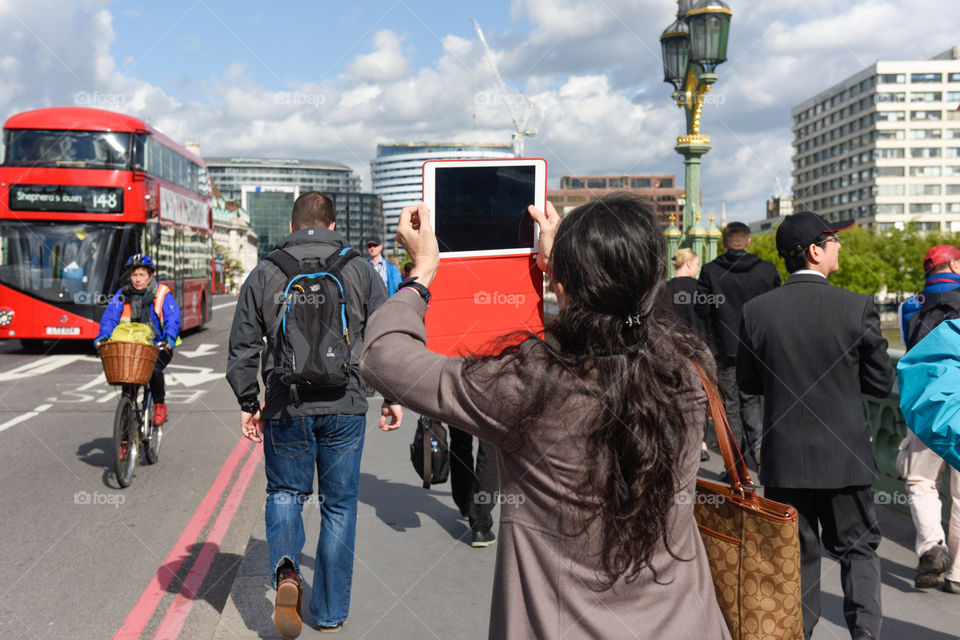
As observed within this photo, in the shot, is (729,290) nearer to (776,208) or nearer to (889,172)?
(889,172)

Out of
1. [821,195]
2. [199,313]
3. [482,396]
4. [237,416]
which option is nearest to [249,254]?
[821,195]

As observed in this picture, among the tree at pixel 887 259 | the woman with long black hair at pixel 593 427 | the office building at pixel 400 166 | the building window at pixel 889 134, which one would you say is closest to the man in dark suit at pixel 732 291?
the woman with long black hair at pixel 593 427

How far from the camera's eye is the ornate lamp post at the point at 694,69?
40.1ft

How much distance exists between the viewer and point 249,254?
157000 mm

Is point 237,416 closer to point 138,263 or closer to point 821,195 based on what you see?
point 138,263

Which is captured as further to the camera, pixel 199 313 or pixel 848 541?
pixel 199 313

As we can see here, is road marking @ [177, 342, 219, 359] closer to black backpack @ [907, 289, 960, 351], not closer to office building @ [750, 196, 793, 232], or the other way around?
black backpack @ [907, 289, 960, 351]

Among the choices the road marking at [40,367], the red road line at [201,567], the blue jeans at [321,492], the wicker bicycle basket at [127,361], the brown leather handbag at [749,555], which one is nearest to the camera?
the brown leather handbag at [749,555]

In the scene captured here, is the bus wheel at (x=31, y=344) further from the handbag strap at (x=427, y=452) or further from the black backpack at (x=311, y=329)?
the black backpack at (x=311, y=329)

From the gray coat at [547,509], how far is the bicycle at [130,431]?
580cm

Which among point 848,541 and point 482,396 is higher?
point 482,396

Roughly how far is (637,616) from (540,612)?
0.60ft

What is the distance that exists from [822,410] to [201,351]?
1663cm

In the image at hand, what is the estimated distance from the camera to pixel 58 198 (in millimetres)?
17047
